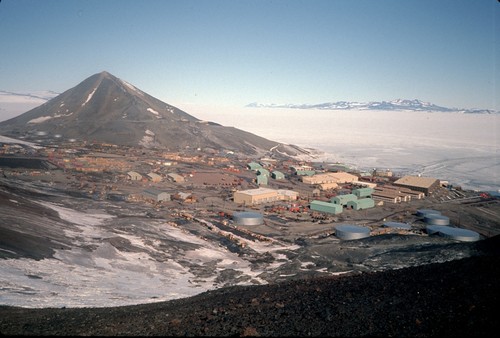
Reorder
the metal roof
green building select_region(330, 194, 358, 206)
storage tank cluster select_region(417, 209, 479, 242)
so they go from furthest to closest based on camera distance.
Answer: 1. the metal roof
2. green building select_region(330, 194, 358, 206)
3. storage tank cluster select_region(417, 209, 479, 242)

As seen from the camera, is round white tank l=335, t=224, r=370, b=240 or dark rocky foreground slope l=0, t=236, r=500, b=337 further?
round white tank l=335, t=224, r=370, b=240

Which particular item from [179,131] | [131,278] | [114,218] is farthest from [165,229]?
[179,131]

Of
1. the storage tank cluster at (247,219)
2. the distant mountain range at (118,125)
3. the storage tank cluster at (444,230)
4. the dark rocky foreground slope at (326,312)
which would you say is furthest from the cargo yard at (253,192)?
the distant mountain range at (118,125)

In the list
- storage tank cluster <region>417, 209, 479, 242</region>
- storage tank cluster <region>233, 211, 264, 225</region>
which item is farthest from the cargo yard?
storage tank cluster <region>417, 209, 479, 242</region>

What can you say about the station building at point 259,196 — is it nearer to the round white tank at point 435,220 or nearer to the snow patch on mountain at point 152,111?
the round white tank at point 435,220

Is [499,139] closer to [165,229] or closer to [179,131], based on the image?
[179,131]

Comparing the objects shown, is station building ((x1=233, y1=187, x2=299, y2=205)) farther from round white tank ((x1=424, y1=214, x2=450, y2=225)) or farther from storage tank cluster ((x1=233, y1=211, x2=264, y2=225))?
round white tank ((x1=424, y1=214, x2=450, y2=225))

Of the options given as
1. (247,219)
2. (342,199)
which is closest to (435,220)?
(342,199)
